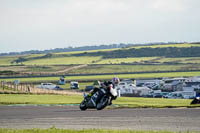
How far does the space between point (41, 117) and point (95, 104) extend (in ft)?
12.6

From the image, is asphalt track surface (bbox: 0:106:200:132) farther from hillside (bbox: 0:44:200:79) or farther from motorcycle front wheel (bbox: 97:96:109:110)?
hillside (bbox: 0:44:200:79)

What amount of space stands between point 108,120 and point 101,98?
174 inches

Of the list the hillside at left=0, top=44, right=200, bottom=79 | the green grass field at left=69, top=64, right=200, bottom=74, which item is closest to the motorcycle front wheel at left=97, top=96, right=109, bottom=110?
the hillside at left=0, top=44, right=200, bottom=79

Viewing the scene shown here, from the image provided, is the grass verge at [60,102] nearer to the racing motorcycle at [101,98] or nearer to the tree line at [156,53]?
the racing motorcycle at [101,98]

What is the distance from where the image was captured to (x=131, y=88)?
68375 millimetres

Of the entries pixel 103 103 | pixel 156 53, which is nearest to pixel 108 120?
pixel 103 103

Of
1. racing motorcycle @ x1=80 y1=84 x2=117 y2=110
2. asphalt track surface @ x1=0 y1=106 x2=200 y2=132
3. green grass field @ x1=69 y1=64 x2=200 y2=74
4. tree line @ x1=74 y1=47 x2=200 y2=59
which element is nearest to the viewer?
asphalt track surface @ x1=0 y1=106 x2=200 y2=132

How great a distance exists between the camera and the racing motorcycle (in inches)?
884

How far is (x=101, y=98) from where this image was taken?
75.7 ft

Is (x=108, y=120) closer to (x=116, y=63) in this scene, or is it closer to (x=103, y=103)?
(x=103, y=103)

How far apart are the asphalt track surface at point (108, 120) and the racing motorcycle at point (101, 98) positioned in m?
1.51

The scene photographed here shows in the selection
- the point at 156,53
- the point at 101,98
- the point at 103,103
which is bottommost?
the point at 156,53

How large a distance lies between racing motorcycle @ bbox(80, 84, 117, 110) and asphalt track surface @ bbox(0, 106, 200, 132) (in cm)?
151

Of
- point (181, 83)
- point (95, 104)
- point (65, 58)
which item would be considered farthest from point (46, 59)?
point (95, 104)
